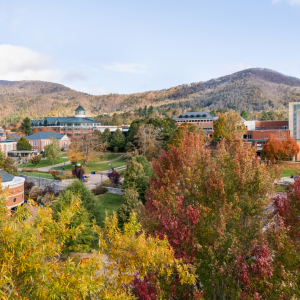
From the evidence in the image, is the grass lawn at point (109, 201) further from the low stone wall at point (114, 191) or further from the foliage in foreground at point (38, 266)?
the foliage in foreground at point (38, 266)

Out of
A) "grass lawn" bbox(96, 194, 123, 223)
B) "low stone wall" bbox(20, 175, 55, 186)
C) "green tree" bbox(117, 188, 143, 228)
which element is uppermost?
"green tree" bbox(117, 188, 143, 228)

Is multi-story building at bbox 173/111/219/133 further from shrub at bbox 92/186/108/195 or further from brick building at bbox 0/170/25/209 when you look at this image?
brick building at bbox 0/170/25/209

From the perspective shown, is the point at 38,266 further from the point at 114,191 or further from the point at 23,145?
the point at 23,145

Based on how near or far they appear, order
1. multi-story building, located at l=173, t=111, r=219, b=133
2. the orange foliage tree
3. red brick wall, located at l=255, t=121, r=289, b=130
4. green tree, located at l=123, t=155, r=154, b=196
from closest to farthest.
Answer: green tree, located at l=123, t=155, r=154, b=196 < the orange foliage tree < red brick wall, located at l=255, t=121, r=289, b=130 < multi-story building, located at l=173, t=111, r=219, b=133

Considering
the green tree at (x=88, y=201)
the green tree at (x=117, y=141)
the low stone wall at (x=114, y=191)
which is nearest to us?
the green tree at (x=88, y=201)

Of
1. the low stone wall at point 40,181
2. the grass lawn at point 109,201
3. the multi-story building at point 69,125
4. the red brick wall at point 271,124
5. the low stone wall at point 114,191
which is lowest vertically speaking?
the grass lawn at point 109,201

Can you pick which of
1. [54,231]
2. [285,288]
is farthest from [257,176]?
[54,231]

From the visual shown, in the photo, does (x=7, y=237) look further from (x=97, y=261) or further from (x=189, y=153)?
(x=189, y=153)

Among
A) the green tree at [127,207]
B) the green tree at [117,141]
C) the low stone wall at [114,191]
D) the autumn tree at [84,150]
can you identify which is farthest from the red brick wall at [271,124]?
the green tree at [127,207]

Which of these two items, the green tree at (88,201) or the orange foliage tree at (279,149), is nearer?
the green tree at (88,201)

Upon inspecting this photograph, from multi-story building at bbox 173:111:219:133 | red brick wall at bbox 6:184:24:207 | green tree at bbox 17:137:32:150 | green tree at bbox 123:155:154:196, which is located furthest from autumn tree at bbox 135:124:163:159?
green tree at bbox 17:137:32:150

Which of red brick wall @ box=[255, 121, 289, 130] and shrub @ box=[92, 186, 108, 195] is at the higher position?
red brick wall @ box=[255, 121, 289, 130]

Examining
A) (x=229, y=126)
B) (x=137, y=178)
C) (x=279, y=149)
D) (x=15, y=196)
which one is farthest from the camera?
(x=229, y=126)

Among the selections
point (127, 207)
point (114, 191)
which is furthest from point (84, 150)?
point (127, 207)
